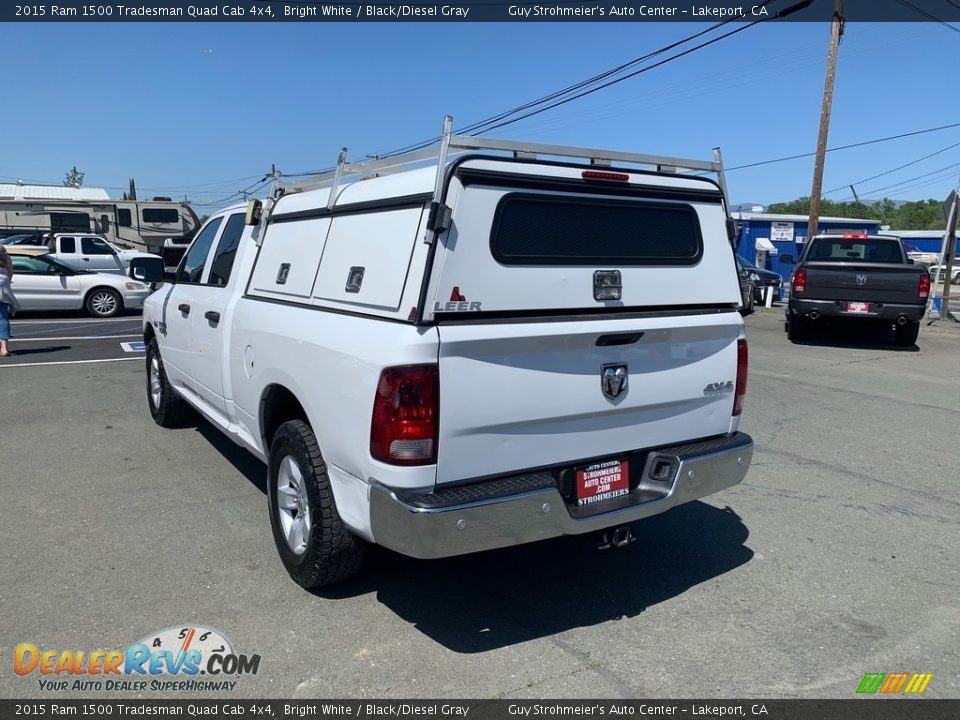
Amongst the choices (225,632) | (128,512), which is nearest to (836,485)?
(225,632)

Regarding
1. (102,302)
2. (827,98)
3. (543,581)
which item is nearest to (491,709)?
(543,581)

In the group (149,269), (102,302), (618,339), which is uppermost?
(149,269)

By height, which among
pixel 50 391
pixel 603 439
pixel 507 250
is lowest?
pixel 50 391

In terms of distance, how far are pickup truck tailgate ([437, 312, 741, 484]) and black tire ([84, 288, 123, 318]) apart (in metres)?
15.8

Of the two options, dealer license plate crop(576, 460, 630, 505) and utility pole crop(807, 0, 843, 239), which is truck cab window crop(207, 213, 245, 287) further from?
utility pole crop(807, 0, 843, 239)

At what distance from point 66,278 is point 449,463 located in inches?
630

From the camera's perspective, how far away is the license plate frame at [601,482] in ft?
11.7

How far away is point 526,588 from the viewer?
403cm

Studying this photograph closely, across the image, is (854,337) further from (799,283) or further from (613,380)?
(613,380)

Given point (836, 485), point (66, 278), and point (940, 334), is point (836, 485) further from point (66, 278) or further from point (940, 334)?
point (66, 278)

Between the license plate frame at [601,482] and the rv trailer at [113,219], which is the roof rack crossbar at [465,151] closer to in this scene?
the license plate frame at [601,482]

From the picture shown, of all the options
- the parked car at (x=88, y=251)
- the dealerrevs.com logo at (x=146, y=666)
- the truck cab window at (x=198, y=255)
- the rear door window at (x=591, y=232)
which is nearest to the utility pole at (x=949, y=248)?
the rear door window at (x=591, y=232)

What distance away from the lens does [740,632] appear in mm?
3590

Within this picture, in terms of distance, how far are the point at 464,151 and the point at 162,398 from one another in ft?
15.8
